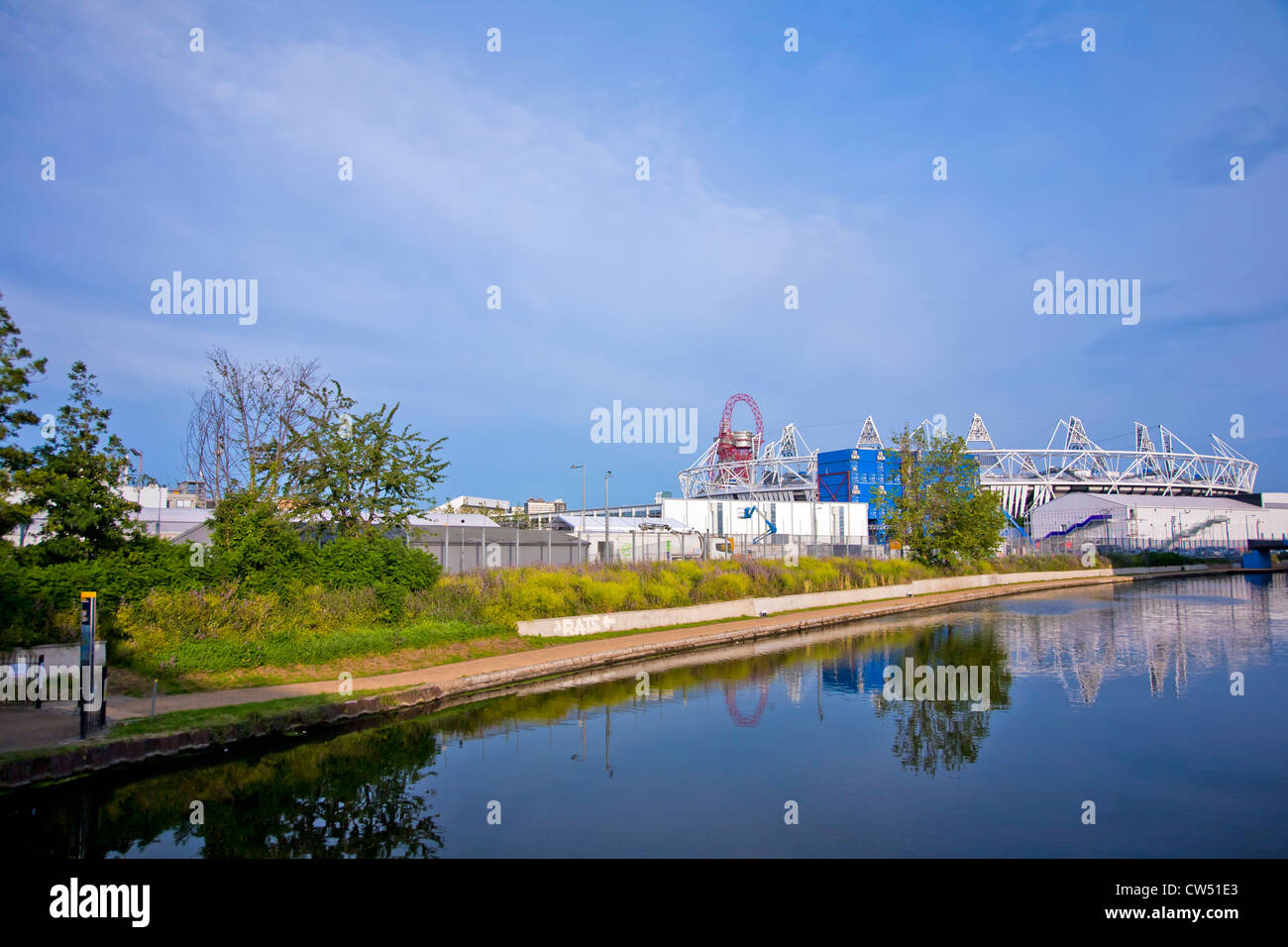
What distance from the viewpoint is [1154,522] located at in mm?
99688

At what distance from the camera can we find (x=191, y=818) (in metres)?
10.7

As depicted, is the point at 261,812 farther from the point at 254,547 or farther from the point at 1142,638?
the point at 1142,638

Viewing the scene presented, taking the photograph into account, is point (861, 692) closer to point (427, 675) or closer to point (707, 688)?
point (707, 688)

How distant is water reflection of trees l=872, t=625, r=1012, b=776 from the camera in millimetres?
14031

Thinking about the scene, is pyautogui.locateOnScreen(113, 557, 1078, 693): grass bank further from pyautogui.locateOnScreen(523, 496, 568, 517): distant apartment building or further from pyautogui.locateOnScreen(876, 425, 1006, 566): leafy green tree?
pyautogui.locateOnScreen(523, 496, 568, 517): distant apartment building

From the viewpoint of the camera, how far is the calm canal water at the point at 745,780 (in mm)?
10016

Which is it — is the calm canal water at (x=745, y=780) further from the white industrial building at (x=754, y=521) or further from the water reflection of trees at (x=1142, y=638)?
the white industrial building at (x=754, y=521)

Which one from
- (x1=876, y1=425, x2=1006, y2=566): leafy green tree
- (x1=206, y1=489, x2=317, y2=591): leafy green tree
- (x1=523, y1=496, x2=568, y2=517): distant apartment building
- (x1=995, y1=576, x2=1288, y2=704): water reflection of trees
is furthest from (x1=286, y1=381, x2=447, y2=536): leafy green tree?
(x1=523, y1=496, x2=568, y2=517): distant apartment building

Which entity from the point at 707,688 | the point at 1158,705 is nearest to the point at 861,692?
the point at 707,688

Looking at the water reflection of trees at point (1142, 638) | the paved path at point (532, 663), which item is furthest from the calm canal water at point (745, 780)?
the paved path at point (532, 663)

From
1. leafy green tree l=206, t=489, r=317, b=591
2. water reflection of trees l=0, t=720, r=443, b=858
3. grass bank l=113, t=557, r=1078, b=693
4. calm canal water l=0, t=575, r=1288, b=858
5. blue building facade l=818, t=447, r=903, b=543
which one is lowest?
calm canal water l=0, t=575, r=1288, b=858

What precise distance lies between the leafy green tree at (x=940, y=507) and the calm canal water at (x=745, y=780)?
32582 millimetres

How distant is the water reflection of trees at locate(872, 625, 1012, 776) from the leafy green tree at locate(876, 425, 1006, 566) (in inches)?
1137
